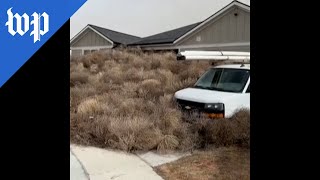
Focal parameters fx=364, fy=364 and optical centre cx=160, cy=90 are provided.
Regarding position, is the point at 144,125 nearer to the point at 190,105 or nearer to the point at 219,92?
the point at 190,105

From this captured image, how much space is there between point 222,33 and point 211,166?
61.9 feet

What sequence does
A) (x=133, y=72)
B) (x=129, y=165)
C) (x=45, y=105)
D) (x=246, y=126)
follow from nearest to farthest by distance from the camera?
1. (x=45, y=105)
2. (x=129, y=165)
3. (x=246, y=126)
4. (x=133, y=72)

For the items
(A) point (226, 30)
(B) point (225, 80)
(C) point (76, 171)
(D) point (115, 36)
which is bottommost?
(C) point (76, 171)

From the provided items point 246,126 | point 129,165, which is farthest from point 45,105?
point 246,126

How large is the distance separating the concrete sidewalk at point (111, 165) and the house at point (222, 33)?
1606cm

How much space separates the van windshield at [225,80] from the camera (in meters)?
9.08

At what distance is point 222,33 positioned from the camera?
79.0 feet

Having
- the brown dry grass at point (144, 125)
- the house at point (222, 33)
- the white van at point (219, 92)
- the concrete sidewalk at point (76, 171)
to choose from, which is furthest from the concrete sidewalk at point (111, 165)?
the house at point (222, 33)

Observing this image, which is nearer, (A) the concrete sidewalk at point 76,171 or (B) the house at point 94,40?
(A) the concrete sidewalk at point 76,171

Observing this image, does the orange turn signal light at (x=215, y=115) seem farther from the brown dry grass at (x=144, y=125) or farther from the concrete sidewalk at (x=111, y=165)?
the concrete sidewalk at (x=111, y=165)

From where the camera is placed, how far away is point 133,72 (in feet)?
62.2

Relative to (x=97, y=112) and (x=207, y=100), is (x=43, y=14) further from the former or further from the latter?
(x=97, y=112)

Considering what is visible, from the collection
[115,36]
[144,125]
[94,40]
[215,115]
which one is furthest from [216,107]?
[115,36]
